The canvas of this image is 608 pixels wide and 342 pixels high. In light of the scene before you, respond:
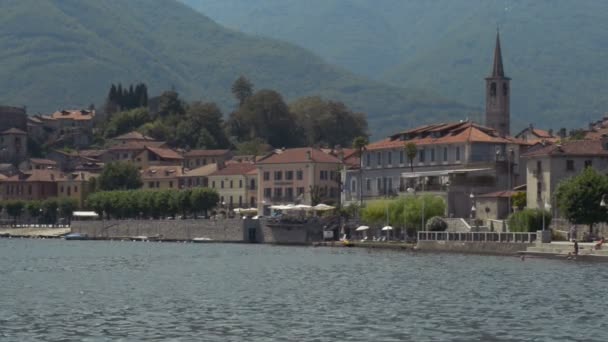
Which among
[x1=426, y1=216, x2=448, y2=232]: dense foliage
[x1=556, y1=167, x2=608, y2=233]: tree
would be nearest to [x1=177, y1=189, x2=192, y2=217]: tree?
[x1=426, y1=216, x2=448, y2=232]: dense foliage

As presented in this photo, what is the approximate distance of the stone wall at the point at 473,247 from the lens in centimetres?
8788

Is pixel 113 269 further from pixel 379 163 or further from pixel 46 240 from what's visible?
pixel 46 240

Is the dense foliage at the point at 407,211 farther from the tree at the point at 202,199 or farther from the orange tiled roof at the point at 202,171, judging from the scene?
the orange tiled roof at the point at 202,171

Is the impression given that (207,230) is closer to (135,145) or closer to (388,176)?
(388,176)

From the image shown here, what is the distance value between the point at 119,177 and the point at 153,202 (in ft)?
71.0

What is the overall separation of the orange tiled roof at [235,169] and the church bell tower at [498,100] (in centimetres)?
2860

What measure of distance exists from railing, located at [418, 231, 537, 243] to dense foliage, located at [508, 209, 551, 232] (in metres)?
2.13

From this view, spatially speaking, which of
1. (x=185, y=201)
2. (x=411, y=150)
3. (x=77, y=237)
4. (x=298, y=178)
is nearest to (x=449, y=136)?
(x=411, y=150)

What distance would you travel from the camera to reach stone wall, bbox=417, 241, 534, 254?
3460 inches

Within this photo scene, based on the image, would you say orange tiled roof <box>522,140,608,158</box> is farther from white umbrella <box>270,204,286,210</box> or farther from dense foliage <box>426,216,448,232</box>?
white umbrella <box>270,204,286,210</box>

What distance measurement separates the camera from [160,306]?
5281cm

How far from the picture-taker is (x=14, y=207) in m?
173

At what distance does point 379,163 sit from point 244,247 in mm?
17983

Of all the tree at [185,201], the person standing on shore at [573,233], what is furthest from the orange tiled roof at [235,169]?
the person standing on shore at [573,233]
